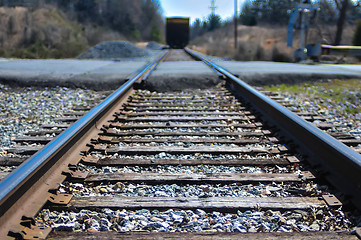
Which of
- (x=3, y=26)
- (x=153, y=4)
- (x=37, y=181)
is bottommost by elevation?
(x=37, y=181)

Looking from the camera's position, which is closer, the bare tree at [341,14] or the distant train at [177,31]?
the bare tree at [341,14]

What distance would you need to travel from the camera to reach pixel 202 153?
2824mm

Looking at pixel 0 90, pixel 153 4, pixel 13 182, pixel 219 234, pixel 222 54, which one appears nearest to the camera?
pixel 219 234

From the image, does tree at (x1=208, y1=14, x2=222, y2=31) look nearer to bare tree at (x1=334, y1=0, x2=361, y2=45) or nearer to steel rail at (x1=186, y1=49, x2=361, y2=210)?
bare tree at (x1=334, y1=0, x2=361, y2=45)

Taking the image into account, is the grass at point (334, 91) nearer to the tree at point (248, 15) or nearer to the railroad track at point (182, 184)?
the railroad track at point (182, 184)

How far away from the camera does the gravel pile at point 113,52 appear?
1897cm

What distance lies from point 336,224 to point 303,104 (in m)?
3.64

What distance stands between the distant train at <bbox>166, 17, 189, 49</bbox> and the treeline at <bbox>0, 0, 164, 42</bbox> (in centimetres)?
3049

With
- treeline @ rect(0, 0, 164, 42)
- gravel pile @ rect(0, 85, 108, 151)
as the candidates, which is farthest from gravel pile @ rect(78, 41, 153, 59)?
treeline @ rect(0, 0, 164, 42)

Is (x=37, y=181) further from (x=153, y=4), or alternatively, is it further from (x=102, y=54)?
(x=153, y=4)

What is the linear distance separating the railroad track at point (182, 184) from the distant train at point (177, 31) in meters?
31.5

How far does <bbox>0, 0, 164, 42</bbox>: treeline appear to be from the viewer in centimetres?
6869

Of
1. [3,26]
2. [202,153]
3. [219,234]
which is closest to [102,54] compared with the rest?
[202,153]

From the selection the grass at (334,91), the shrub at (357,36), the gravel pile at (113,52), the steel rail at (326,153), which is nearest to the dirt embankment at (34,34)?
the gravel pile at (113,52)
